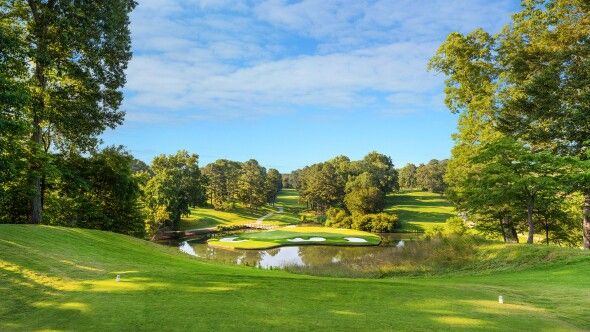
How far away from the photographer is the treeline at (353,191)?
78812 mm

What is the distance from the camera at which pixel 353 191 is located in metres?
88.4

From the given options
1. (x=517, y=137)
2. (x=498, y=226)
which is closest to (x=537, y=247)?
(x=517, y=137)

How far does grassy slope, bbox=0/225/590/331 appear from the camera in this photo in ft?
21.0

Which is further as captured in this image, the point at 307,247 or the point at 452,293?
the point at 307,247

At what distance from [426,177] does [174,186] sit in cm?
10566

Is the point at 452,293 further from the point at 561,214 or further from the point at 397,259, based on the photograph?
the point at 561,214

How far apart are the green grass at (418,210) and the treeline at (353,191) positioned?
14.0 ft

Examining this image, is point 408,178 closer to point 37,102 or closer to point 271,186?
point 271,186

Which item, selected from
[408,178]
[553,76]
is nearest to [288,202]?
[408,178]

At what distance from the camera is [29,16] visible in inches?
886

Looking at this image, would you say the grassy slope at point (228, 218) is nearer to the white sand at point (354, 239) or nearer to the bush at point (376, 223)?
the bush at point (376, 223)

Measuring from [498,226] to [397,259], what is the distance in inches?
528

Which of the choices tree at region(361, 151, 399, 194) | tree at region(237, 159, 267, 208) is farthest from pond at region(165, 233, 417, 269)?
tree at region(237, 159, 267, 208)

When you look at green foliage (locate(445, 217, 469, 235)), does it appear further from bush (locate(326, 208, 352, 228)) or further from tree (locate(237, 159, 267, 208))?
tree (locate(237, 159, 267, 208))
